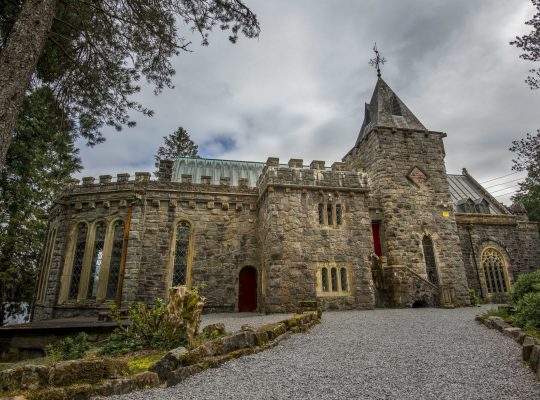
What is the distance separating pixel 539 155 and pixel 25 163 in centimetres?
1575

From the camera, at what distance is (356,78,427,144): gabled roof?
18.1m

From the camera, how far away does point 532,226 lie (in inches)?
796

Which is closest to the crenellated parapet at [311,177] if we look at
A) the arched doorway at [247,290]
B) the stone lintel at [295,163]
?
the stone lintel at [295,163]

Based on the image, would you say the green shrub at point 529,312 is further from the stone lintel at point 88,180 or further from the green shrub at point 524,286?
the stone lintel at point 88,180

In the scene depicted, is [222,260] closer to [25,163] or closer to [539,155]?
[25,163]

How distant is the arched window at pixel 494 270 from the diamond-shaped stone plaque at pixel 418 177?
705 centimetres

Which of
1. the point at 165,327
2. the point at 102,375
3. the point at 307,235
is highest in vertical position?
the point at 307,235

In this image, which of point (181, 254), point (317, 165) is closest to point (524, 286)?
point (317, 165)

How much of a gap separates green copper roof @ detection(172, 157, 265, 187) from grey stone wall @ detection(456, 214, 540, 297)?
45.0ft

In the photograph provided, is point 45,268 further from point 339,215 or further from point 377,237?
point 377,237

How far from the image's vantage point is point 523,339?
5785 mm

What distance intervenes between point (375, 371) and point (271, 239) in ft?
29.0

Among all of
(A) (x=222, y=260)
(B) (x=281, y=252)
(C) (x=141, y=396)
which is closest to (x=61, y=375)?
(C) (x=141, y=396)

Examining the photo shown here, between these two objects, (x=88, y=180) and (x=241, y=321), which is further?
(x=88, y=180)
